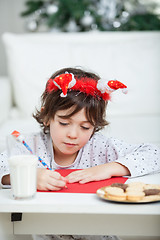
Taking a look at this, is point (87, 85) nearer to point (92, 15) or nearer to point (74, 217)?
point (74, 217)

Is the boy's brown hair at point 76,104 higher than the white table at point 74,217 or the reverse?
higher

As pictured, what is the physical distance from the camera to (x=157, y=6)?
3.13 meters

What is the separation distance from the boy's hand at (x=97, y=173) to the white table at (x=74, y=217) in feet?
0.42

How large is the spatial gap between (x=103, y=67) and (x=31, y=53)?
44 cm

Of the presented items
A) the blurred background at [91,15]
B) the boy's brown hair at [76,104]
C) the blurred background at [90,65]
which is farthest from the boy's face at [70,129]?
the blurred background at [91,15]

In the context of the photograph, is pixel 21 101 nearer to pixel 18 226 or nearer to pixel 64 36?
pixel 64 36

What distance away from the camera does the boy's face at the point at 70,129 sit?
116cm

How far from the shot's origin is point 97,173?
1.04 meters

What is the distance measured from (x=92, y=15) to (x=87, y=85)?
1806mm

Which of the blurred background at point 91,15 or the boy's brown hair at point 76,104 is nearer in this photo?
the boy's brown hair at point 76,104

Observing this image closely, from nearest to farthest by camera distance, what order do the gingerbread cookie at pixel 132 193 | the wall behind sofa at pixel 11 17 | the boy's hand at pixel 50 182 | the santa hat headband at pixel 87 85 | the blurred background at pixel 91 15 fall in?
the gingerbread cookie at pixel 132 193 < the boy's hand at pixel 50 182 < the santa hat headband at pixel 87 85 < the blurred background at pixel 91 15 < the wall behind sofa at pixel 11 17

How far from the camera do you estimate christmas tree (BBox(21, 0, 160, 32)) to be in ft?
9.44

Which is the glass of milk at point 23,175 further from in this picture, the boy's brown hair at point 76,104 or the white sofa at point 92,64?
the white sofa at point 92,64

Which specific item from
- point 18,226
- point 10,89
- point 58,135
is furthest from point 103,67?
point 18,226
